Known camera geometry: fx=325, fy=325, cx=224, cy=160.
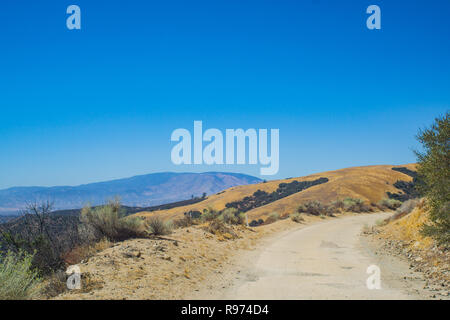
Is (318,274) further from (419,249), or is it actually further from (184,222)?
(184,222)

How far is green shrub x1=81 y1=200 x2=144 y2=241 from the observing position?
11.8m

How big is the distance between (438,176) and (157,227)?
34.0 feet

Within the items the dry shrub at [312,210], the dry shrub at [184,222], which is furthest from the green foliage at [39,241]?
the dry shrub at [312,210]

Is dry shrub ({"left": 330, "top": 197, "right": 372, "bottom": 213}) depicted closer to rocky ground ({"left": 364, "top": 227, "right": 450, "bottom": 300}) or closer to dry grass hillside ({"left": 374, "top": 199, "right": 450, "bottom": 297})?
dry grass hillside ({"left": 374, "top": 199, "right": 450, "bottom": 297})

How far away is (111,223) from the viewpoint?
12062 millimetres

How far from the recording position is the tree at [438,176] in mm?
9203

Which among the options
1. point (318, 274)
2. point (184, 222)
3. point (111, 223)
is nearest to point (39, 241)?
point (111, 223)

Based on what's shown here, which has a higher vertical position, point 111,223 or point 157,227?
point 111,223

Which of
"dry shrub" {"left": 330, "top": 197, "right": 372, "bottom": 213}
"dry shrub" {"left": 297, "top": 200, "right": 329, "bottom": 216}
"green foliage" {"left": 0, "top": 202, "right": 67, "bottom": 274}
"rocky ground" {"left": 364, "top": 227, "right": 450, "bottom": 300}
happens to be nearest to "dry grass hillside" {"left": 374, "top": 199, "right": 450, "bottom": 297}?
"rocky ground" {"left": 364, "top": 227, "right": 450, "bottom": 300}

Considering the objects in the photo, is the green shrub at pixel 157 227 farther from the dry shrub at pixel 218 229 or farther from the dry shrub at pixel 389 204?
the dry shrub at pixel 389 204

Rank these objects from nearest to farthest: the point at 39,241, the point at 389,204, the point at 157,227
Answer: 1. the point at 39,241
2. the point at 157,227
3. the point at 389,204
